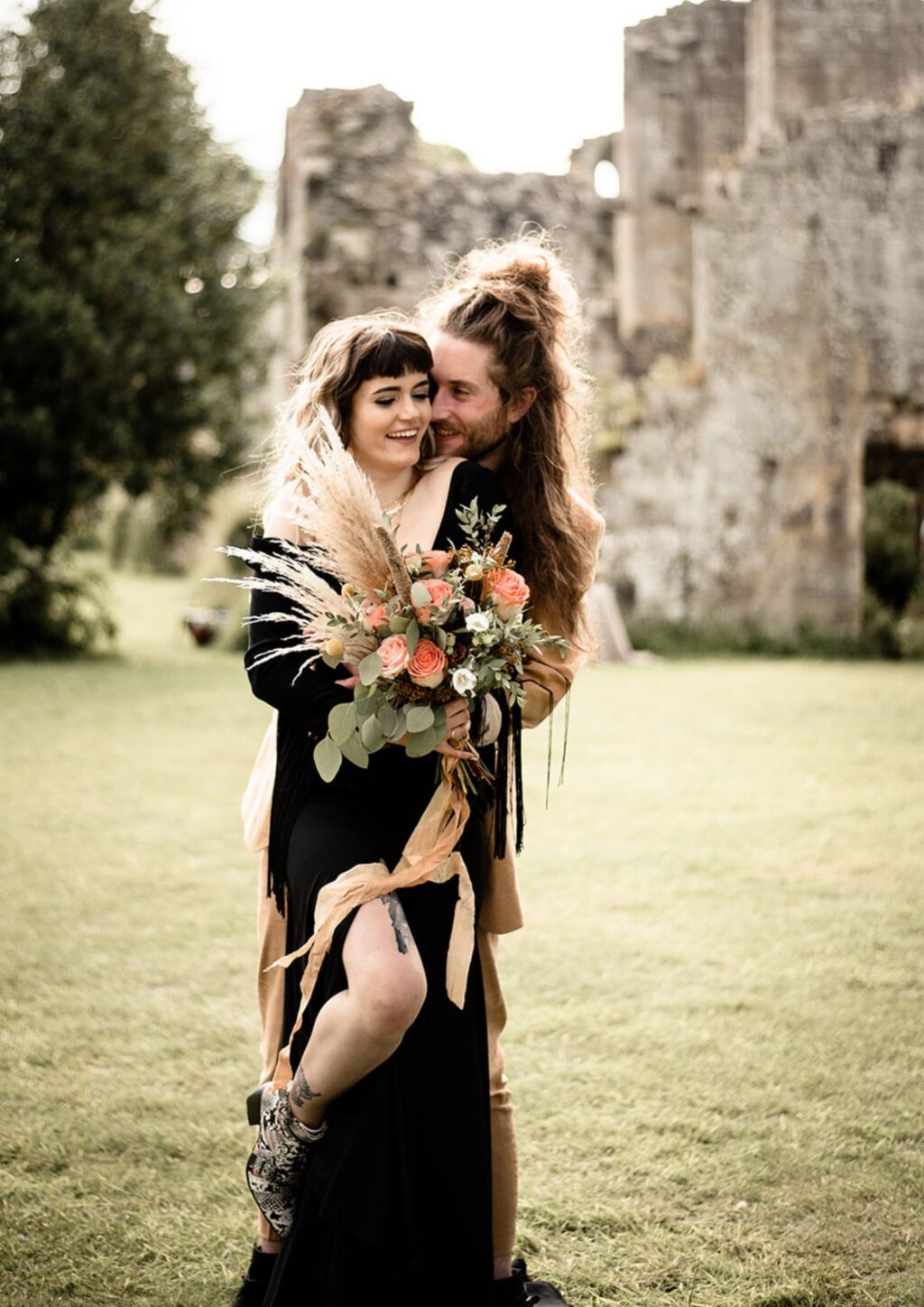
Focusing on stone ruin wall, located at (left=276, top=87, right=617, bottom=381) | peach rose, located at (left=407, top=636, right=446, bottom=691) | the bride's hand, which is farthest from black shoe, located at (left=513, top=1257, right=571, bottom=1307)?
stone ruin wall, located at (left=276, top=87, right=617, bottom=381)

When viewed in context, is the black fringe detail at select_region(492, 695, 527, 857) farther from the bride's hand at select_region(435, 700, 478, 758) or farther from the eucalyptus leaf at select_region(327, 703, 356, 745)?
the eucalyptus leaf at select_region(327, 703, 356, 745)

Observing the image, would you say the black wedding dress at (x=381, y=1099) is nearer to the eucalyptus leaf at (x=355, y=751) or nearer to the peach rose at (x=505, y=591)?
the eucalyptus leaf at (x=355, y=751)

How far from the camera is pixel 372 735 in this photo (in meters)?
2.37

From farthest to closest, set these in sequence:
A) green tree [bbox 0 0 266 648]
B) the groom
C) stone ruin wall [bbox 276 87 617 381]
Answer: stone ruin wall [bbox 276 87 617 381], green tree [bbox 0 0 266 648], the groom

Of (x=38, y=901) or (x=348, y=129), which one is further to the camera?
(x=348, y=129)

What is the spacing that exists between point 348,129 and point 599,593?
17.9 ft

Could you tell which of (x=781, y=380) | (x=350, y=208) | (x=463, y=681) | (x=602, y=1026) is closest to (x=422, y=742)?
(x=463, y=681)

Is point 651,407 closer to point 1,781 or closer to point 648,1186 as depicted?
point 1,781

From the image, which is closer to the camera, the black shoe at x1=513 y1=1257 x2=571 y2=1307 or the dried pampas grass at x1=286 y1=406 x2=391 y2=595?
the dried pampas grass at x1=286 y1=406 x2=391 y2=595

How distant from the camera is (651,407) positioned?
13.8 meters

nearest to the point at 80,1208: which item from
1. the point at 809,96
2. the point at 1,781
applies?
the point at 1,781

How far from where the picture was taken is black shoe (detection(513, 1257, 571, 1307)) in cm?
275

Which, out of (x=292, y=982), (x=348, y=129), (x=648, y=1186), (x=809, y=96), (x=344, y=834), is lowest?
(x=648, y=1186)

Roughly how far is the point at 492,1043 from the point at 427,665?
1100 mm
